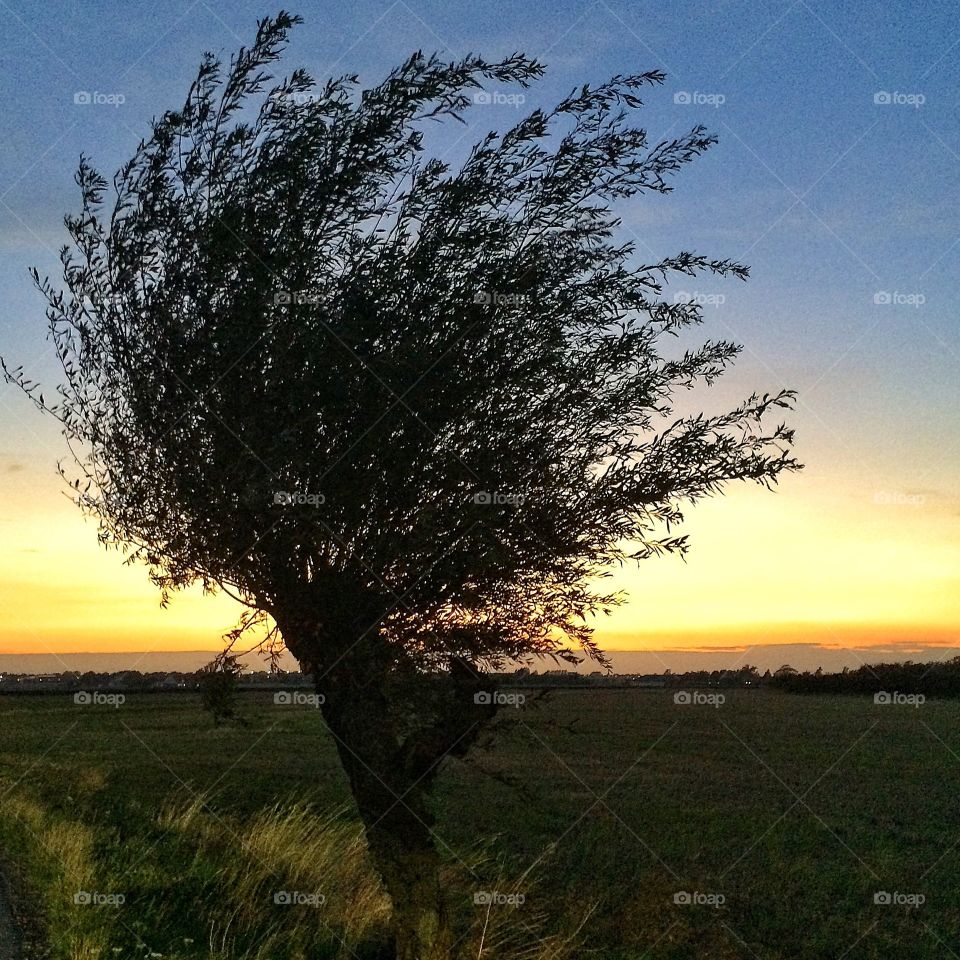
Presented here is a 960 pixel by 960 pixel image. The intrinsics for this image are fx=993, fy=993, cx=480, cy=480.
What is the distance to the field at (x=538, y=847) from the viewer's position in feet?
41.1

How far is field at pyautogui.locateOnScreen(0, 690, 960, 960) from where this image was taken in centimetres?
1252

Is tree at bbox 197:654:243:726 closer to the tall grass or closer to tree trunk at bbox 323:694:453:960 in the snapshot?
tree trunk at bbox 323:694:453:960

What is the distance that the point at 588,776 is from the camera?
3008 cm

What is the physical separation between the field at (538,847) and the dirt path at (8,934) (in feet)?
1.09

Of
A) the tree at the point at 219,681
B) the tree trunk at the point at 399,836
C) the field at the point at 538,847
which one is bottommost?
the field at the point at 538,847

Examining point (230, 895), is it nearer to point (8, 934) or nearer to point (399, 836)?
point (8, 934)

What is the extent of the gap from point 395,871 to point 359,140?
7700 mm

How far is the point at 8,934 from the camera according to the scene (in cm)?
1033

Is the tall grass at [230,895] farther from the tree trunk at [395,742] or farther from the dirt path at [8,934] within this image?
the tree trunk at [395,742]

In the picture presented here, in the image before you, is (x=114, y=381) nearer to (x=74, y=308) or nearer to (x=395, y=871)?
(x=74, y=308)

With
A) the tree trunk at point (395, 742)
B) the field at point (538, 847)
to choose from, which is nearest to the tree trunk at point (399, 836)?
the tree trunk at point (395, 742)

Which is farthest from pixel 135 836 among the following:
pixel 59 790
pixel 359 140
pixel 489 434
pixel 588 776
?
pixel 588 776

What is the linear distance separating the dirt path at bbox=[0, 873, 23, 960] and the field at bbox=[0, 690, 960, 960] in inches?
13.1

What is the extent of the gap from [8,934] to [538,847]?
1197cm
